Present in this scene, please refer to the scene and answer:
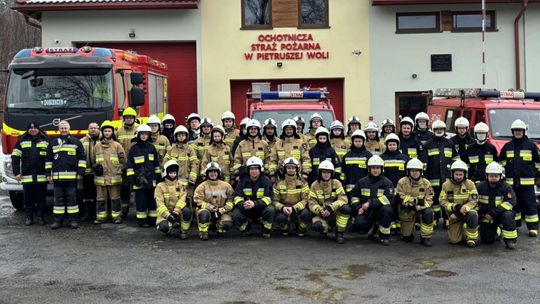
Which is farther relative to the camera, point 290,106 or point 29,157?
point 290,106

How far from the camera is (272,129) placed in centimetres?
1057

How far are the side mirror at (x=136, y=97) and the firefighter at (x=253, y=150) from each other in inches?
81.6

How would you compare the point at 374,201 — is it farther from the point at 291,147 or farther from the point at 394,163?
the point at 291,147

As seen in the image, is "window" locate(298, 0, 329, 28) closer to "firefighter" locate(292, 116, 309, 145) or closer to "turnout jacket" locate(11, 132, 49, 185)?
"firefighter" locate(292, 116, 309, 145)

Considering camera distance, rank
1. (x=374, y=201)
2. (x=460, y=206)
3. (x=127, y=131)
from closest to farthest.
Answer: (x=460, y=206), (x=374, y=201), (x=127, y=131)

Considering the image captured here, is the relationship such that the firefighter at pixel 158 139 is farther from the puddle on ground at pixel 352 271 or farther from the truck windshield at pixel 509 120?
the truck windshield at pixel 509 120

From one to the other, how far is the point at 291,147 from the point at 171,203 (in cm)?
209

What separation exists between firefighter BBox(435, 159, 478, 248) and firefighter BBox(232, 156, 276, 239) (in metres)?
2.45

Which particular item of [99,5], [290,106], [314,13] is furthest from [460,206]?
[99,5]

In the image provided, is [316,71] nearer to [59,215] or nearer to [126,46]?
[126,46]

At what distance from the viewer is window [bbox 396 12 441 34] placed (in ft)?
61.5

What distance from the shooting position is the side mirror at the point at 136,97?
1134 cm

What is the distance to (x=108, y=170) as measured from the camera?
10570mm

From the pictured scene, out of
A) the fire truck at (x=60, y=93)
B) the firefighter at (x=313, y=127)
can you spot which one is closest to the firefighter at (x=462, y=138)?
the firefighter at (x=313, y=127)
